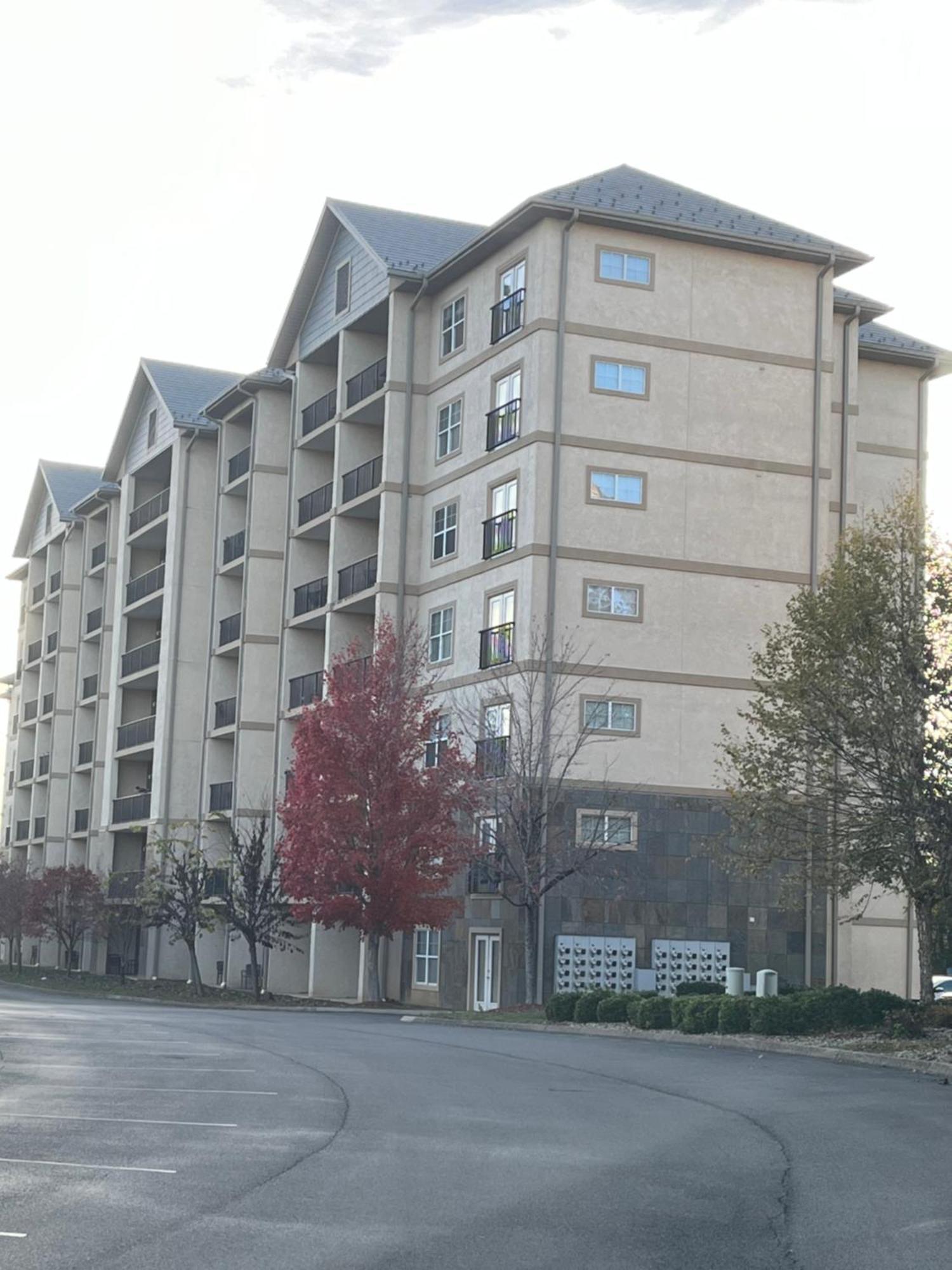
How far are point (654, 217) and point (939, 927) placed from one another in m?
19.9

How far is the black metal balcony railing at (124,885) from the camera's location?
63.8m

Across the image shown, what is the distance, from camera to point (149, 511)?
67812 mm

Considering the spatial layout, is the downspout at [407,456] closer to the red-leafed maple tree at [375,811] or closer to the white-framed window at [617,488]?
the red-leafed maple tree at [375,811]

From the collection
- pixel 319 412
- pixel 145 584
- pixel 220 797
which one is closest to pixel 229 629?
pixel 220 797

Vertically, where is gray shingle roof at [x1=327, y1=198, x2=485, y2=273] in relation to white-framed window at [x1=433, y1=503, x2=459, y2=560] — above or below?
above

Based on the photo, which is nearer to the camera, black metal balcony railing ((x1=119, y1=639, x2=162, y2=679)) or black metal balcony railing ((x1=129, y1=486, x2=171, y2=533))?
black metal balcony railing ((x1=119, y1=639, x2=162, y2=679))

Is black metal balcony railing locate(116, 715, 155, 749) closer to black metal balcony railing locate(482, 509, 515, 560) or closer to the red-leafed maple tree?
the red-leafed maple tree

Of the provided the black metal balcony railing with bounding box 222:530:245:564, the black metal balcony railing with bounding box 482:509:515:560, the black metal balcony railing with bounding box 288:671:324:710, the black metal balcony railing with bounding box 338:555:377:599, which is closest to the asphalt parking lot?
the black metal balcony railing with bounding box 482:509:515:560

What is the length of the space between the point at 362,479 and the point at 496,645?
356 inches

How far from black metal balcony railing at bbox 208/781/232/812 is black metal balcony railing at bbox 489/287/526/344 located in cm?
1982

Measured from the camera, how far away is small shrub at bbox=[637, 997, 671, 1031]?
29.0 m

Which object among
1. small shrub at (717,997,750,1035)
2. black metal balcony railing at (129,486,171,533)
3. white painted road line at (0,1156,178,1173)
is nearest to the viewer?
white painted road line at (0,1156,178,1173)

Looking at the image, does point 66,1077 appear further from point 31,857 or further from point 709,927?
point 31,857

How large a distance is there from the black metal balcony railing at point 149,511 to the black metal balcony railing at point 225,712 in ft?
32.5
